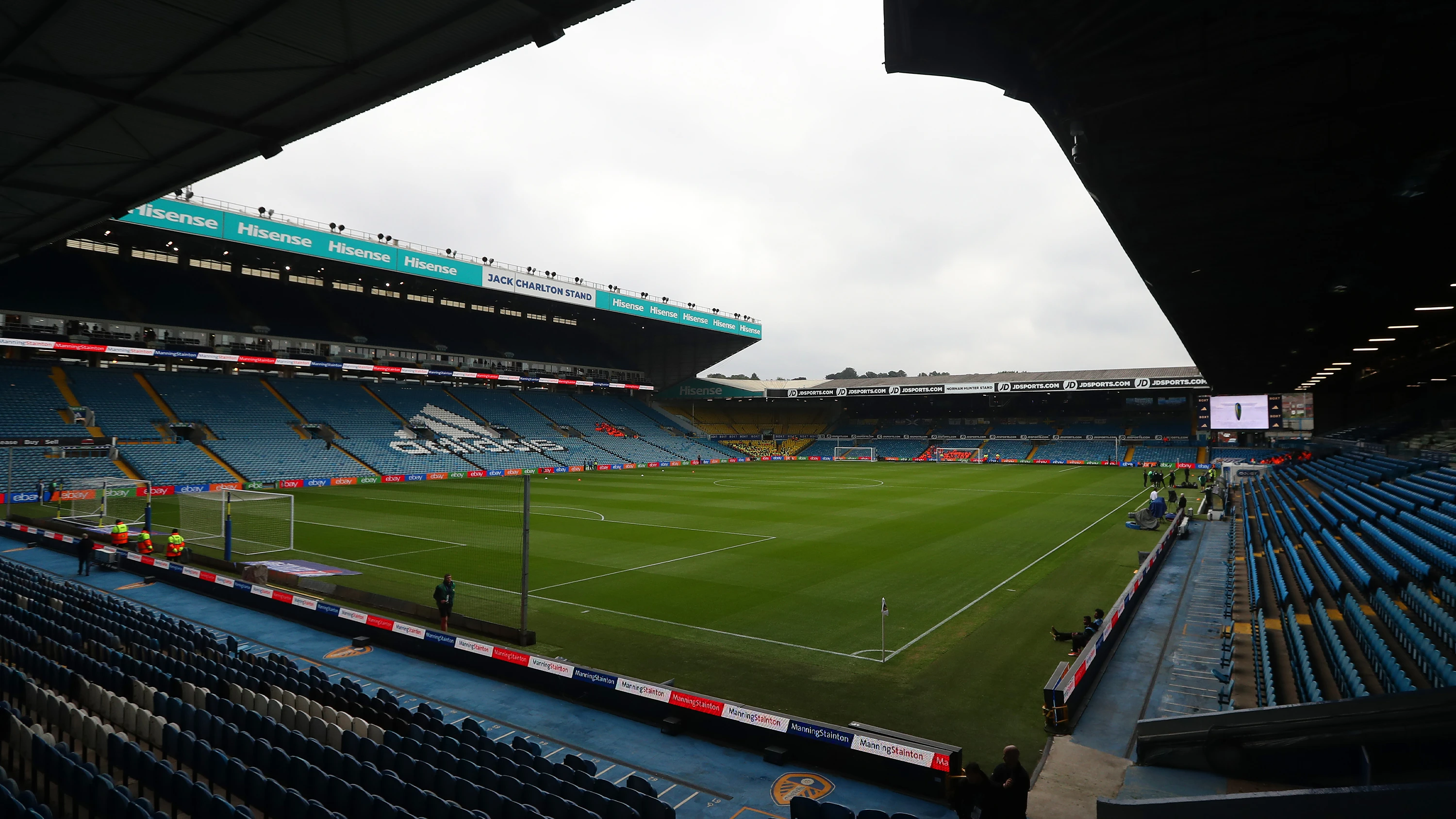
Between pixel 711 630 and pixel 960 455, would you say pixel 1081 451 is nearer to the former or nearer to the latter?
pixel 960 455

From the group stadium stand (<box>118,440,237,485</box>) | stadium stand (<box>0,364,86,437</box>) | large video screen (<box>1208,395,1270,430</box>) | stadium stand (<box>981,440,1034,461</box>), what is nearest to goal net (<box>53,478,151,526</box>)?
stadium stand (<box>118,440,237,485</box>)

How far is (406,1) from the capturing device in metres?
Result: 6.71

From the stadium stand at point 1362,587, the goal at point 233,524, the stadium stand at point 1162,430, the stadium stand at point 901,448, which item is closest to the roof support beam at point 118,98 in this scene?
the stadium stand at point 1362,587

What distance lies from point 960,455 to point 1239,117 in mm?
74516

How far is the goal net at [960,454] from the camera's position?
250 ft

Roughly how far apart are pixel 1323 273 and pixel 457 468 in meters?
51.7

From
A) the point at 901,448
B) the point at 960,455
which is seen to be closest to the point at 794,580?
the point at 960,455

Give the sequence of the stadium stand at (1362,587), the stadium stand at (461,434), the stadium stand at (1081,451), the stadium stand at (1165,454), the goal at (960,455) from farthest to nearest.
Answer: the goal at (960,455), the stadium stand at (1081,451), the stadium stand at (1165,454), the stadium stand at (461,434), the stadium stand at (1362,587)

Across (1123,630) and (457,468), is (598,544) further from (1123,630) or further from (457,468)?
(457,468)

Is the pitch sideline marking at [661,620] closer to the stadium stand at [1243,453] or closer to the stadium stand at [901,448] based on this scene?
the stadium stand at [1243,453]

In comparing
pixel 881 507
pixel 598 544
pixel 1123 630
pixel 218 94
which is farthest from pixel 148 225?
pixel 1123 630

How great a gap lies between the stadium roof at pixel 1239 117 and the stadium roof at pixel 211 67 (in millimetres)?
3567

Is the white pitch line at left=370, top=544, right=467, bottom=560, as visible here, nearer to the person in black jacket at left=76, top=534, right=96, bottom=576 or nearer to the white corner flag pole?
the person in black jacket at left=76, top=534, right=96, bottom=576

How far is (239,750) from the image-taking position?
7.60m
